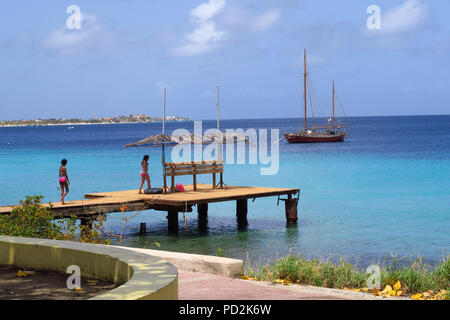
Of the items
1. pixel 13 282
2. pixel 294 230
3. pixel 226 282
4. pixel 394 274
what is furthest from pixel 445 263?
pixel 294 230

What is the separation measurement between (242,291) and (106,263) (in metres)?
2.13

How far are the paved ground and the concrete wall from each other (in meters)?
1.22

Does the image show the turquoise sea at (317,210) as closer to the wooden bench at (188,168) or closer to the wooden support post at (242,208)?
the wooden support post at (242,208)

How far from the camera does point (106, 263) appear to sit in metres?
7.01

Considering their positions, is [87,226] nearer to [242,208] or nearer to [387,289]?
[387,289]

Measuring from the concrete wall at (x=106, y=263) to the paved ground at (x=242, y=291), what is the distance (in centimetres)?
122

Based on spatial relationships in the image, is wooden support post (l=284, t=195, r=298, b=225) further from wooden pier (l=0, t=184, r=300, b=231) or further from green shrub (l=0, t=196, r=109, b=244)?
green shrub (l=0, t=196, r=109, b=244)

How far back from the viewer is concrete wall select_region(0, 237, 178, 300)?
18.1 feet
